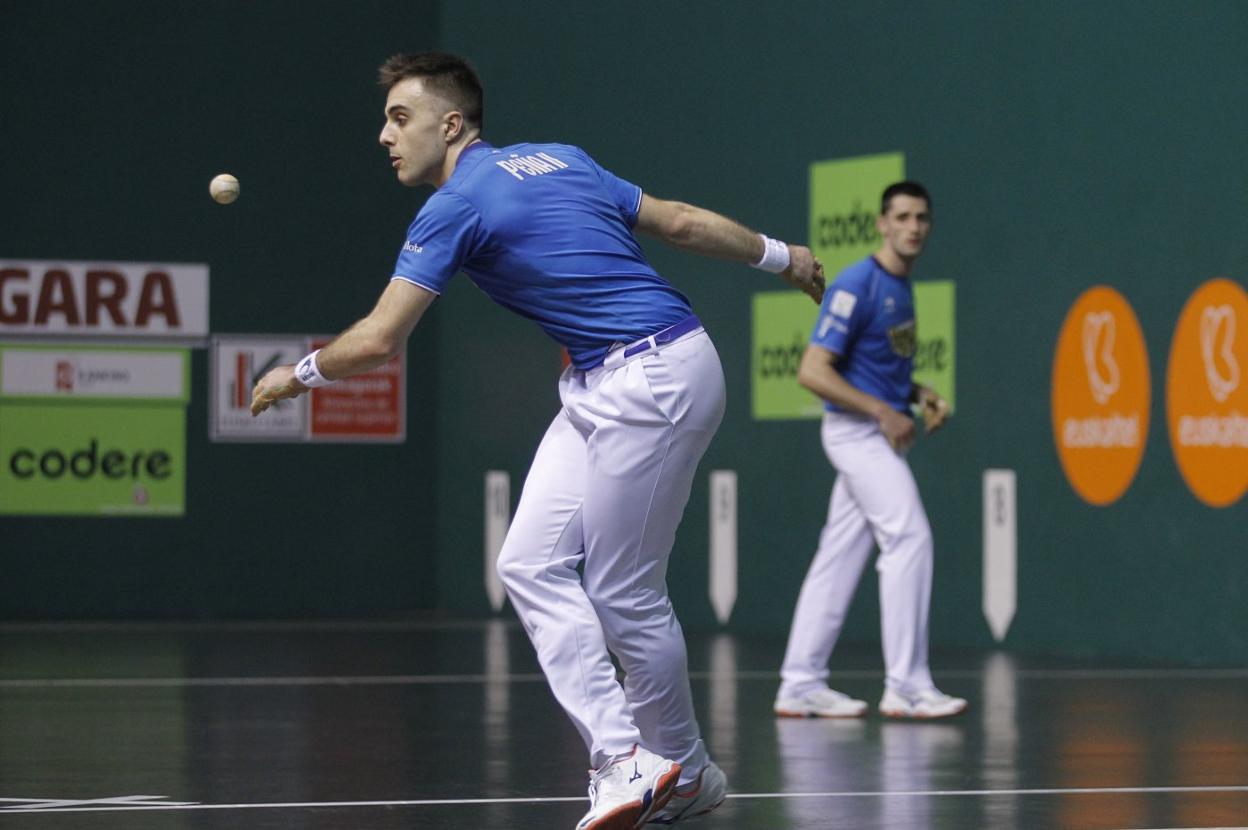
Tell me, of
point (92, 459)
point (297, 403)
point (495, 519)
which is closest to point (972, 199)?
point (495, 519)

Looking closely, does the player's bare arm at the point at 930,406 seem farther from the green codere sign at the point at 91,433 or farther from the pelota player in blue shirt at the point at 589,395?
the green codere sign at the point at 91,433

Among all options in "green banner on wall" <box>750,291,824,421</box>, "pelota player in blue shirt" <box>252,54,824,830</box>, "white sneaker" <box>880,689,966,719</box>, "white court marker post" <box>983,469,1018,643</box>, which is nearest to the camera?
"pelota player in blue shirt" <box>252,54,824,830</box>

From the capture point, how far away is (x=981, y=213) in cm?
999

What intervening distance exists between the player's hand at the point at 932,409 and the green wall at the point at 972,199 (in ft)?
7.33

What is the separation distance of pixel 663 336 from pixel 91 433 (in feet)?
28.4

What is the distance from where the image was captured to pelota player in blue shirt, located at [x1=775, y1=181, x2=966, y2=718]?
6.67m

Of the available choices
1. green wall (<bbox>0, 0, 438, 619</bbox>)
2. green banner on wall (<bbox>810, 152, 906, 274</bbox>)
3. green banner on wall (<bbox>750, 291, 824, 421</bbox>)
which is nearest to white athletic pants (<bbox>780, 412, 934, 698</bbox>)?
green banner on wall (<bbox>810, 152, 906, 274</bbox>)

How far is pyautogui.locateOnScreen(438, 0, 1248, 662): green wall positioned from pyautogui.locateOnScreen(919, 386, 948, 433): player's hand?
2.23 m

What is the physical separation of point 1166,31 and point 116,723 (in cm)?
507

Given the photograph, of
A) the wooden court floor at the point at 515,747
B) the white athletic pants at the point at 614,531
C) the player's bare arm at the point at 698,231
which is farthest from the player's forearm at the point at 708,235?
the wooden court floor at the point at 515,747

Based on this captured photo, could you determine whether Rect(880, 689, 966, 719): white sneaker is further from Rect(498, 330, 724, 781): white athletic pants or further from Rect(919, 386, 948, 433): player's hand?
Rect(498, 330, 724, 781): white athletic pants

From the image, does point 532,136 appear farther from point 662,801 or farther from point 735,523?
point 662,801

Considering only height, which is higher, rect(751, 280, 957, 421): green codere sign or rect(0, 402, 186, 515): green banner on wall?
rect(751, 280, 957, 421): green codere sign

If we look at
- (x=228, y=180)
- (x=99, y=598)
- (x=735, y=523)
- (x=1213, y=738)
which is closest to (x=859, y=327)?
(x=1213, y=738)
